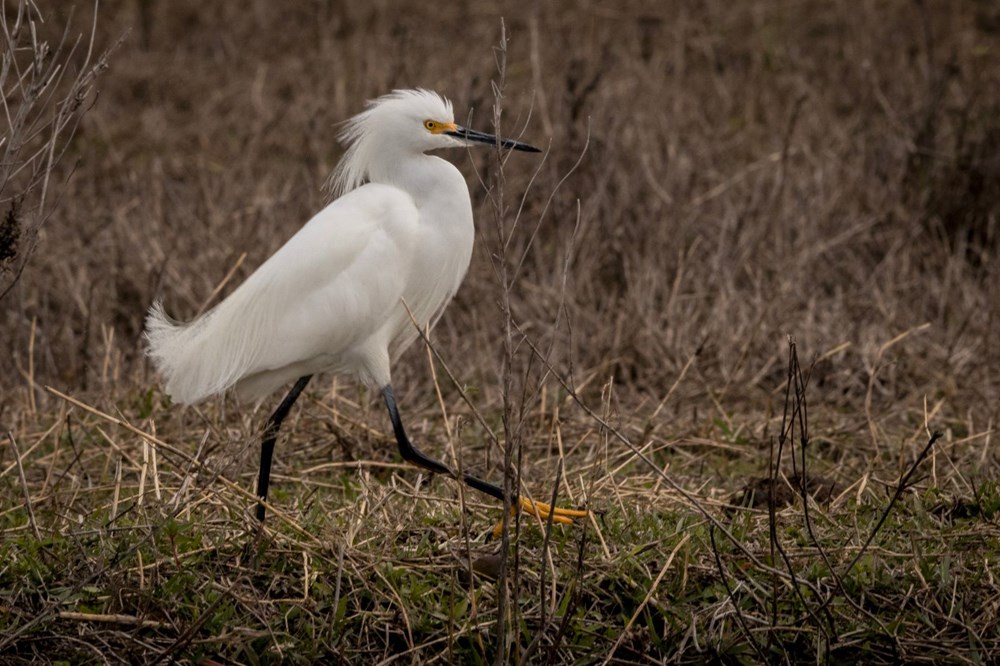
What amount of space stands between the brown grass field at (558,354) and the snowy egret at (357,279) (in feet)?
0.61

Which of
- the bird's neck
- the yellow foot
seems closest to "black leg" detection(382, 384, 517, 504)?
the yellow foot

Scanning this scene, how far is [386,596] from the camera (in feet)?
10.1

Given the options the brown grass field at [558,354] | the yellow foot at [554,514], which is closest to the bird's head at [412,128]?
the brown grass field at [558,354]

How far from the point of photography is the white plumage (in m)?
3.64

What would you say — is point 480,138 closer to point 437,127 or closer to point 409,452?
point 437,127

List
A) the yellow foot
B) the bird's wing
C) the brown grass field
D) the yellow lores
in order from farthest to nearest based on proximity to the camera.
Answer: the yellow lores
the bird's wing
the yellow foot
the brown grass field

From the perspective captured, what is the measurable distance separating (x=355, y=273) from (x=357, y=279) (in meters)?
0.02

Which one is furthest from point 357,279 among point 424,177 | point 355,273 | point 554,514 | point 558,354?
point 558,354

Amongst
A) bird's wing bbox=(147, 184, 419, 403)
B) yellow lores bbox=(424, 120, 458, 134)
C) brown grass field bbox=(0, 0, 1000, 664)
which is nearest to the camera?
brown grass field bbox=(0, 0, 1000, 664)

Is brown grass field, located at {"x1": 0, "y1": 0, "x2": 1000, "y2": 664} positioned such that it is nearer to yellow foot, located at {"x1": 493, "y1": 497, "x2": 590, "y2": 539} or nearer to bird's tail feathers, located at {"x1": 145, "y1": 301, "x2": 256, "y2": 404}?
yellow foot, located at {"x1": 493, "y1": 497, "x2": 590, "y2": 539}

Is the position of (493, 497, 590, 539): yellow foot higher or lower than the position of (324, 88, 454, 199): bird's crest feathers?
lower

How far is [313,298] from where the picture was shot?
3.68 meters

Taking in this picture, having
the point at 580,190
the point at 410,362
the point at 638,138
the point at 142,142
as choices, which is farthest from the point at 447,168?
the point at 142,142

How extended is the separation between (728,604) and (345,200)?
1.56m
